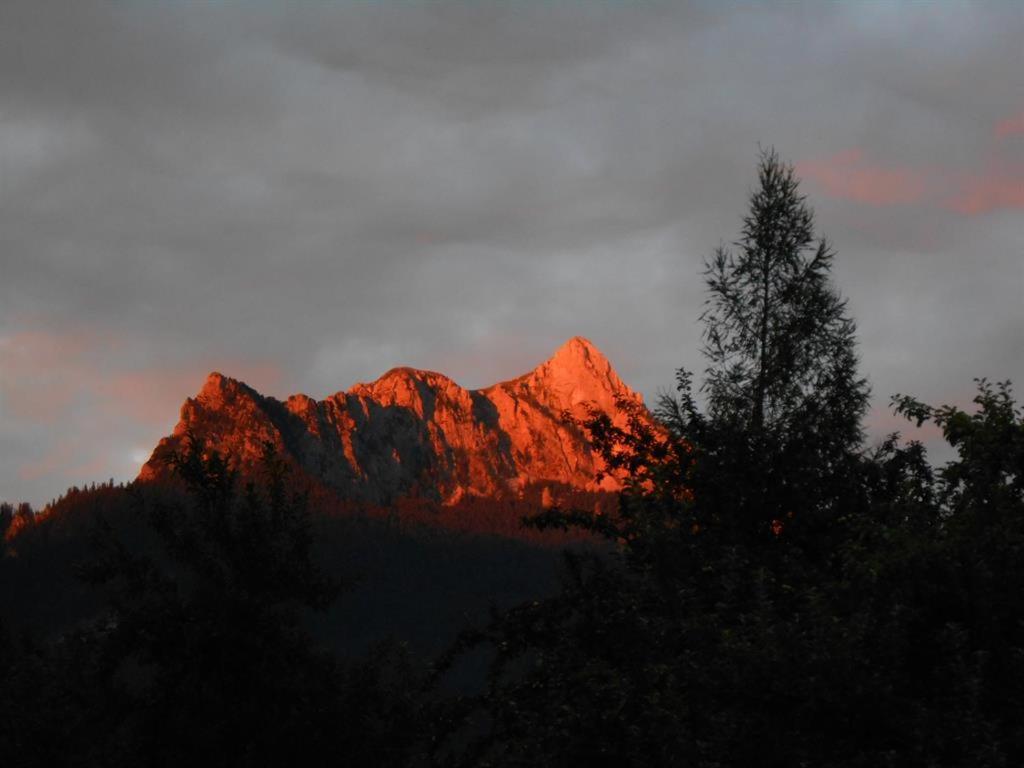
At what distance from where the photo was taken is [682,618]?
51.6 feet

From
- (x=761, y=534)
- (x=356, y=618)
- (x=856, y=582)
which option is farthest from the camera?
(x=356, y=618)

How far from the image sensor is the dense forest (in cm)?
1406

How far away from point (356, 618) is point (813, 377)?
544ft

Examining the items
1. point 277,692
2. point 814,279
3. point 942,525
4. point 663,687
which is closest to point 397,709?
point 277,692

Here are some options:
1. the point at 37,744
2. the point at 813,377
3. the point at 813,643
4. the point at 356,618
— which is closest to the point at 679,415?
the point at 813,377

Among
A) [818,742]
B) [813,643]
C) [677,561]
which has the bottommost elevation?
[818,742]

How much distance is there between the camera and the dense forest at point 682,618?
14.1 m

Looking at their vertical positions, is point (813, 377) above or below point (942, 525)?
above

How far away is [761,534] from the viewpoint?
2234cm

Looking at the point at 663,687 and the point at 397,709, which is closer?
the point at 663,687

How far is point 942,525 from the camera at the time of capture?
18.6m

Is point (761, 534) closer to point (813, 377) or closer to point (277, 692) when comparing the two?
point (813, 377)

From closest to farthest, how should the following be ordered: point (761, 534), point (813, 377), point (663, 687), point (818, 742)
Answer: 1. point (818, 742)
2. point (663, 687)
3. point (761, 534)
4. point (813, 377)

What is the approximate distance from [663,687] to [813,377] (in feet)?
43.4
